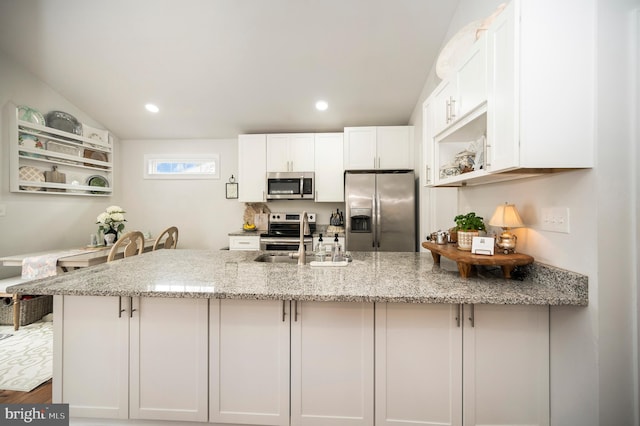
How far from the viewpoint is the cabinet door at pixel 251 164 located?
4062 mm

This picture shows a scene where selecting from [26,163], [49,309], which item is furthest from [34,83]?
[49,309]

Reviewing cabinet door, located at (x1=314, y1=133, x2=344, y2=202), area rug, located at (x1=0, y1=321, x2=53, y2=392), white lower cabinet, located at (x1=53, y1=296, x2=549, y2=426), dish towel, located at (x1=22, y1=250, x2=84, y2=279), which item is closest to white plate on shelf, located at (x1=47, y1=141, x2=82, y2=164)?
dish towel, located at (x1=22, y1=250, x2=84, y2=279)

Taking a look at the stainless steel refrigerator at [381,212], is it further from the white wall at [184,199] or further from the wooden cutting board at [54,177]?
the wooden cutting board at [54,177]

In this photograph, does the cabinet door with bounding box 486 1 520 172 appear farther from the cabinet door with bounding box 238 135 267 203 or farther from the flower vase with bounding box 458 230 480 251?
the cabinet door with bounding box 238 135 267 203

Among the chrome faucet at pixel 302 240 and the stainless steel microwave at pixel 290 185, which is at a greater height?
the stainless steel microwave at pixel 290 185

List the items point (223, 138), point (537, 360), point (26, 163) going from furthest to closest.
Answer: point (223, 138) → point (26, 163) → point (537, 360)

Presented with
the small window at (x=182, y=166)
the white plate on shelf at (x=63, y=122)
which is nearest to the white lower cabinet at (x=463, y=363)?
the small window at (x=182, y=166)

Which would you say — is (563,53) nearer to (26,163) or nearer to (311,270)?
(311,270)

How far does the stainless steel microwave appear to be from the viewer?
13.0 ft

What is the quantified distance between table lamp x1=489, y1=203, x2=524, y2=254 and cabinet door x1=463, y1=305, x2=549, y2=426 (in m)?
0.32

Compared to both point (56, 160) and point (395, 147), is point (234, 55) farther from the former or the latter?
point (56, 160)

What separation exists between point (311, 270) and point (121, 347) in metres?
1.10

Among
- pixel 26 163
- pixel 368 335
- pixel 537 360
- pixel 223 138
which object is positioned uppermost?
pixel 223 138

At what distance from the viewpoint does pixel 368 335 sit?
1402mm
